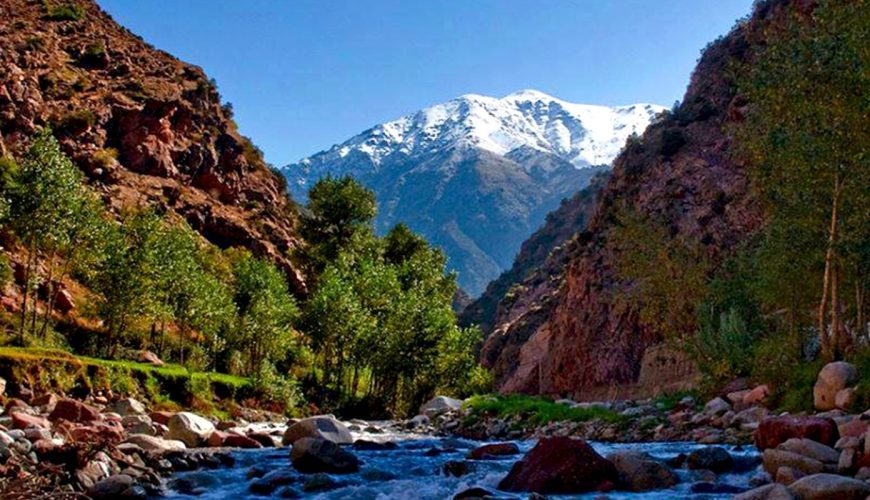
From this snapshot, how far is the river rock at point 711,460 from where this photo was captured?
639 inches

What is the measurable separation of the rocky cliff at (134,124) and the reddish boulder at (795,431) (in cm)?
6706

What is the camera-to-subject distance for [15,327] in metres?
43.0

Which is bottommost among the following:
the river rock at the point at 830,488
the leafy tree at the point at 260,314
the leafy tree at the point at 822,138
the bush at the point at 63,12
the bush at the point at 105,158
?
the river rock at the point at 830,488

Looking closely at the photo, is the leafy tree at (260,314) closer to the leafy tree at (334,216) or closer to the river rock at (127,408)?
the leafy tree at (334,216)

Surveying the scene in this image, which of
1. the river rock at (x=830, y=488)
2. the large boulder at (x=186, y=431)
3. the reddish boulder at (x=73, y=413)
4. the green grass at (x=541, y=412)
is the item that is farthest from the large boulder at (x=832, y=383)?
the reddish boulder at (x=73, y=413)

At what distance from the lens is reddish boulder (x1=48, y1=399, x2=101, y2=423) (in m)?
21.9

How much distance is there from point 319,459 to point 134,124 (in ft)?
253

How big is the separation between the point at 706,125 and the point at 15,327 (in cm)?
6696

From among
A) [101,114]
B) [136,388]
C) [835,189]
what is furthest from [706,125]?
[101,114]

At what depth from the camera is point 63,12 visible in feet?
326

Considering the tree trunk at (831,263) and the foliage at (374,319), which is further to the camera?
the foliage at (374,319)

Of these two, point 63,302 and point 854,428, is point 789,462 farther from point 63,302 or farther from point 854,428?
point 63,302

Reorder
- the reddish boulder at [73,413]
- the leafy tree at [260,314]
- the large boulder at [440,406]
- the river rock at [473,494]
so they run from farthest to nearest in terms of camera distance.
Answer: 1. the leafy tree at [260,314]
2. the large boulder at [440,406]
3. the reddish boulder at [73,413]
4. the river rock at [473,494]

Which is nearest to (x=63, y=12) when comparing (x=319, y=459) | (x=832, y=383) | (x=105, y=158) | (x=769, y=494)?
(x=105, y=158)
